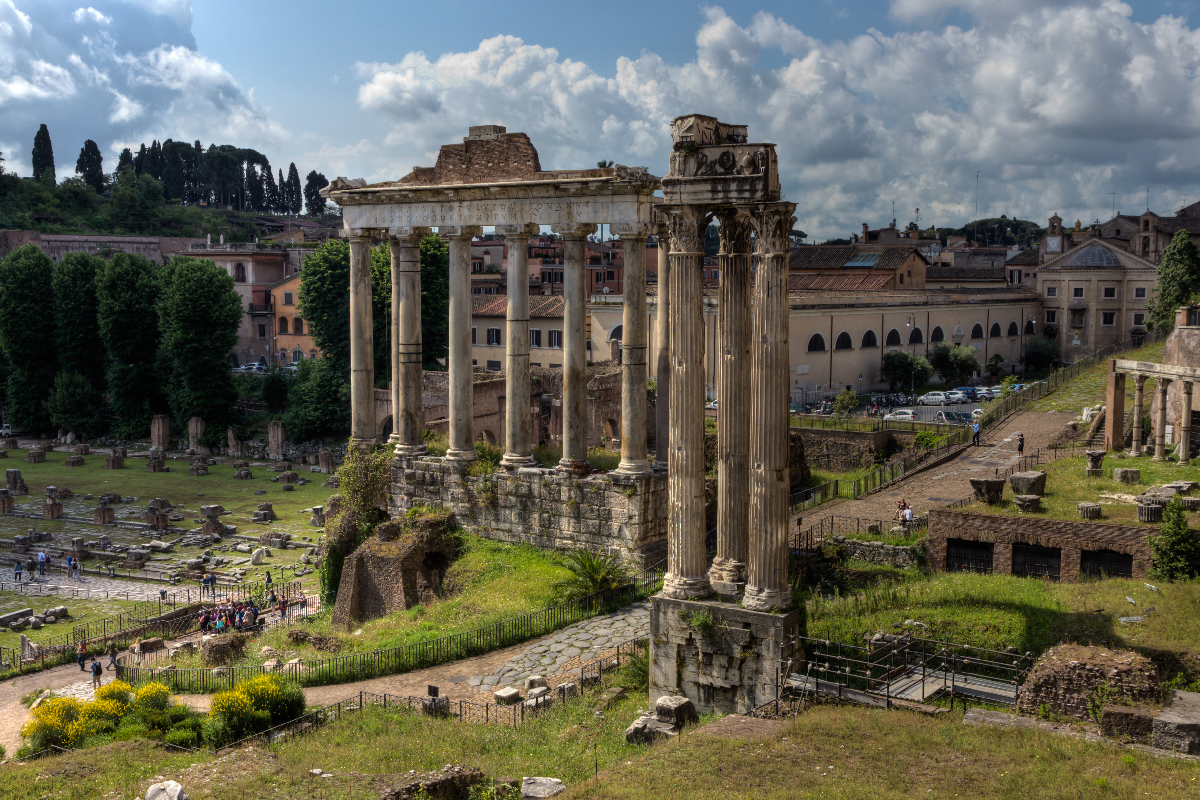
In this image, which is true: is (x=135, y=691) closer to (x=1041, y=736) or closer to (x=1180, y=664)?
(x=1041, y=736)

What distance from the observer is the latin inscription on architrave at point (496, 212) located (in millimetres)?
24250

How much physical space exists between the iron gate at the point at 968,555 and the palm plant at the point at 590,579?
25.5 feet

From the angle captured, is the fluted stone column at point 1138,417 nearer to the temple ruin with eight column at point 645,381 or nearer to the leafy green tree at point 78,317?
the temple ruin with eight column at point 645,381

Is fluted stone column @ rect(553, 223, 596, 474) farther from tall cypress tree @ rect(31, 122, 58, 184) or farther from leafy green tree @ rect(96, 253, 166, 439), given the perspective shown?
tall cypress tree @ rect(31, 122, 58, 184)

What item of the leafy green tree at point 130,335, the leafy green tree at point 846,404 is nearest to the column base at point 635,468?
the leafy green tree at point 846,404

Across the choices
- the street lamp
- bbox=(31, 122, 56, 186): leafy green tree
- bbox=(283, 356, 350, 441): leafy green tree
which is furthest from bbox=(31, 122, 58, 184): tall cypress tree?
the street lamp

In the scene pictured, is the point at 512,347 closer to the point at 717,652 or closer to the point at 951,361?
the point at 717,652

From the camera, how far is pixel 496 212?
25859 mm

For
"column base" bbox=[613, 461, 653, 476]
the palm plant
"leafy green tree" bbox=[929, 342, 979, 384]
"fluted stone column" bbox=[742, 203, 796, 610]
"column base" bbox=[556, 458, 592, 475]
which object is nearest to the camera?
"fluted stone column" bbox=[742, 203, 796, 610]

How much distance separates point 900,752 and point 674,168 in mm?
8923

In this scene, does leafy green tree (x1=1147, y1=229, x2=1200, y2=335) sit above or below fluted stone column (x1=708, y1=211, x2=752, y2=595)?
above

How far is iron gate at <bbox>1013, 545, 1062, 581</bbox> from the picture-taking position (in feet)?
77.0

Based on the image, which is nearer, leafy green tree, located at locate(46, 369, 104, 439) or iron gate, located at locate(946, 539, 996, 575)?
iron gate, located at locate(946, 539, 996, 575)

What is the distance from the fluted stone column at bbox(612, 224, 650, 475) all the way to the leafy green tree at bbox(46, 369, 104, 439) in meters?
52.8
